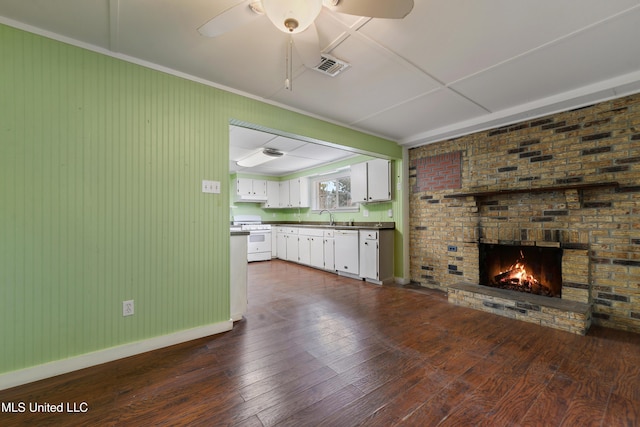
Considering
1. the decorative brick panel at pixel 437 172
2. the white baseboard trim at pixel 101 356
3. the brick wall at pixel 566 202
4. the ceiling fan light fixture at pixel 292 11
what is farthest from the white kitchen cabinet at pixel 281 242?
the ceiling fan light fixture at pixel 292 11

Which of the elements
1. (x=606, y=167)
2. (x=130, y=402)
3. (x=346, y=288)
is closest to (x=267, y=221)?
(x=346, y=288)

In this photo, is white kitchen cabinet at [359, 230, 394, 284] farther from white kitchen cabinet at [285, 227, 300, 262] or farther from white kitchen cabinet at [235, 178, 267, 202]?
white kitchen cabinet at [235, 178, 267, 202]

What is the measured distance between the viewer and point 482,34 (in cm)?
190

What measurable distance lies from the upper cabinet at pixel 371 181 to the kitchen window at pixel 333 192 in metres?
A: 0.57

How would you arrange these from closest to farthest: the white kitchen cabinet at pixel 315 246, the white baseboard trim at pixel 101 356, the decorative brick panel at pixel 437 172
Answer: the white baseboard trim at pixel 101 356
the decorative brick panel at pixel 437 172
the white kitchen cabinet at pixel 315 246

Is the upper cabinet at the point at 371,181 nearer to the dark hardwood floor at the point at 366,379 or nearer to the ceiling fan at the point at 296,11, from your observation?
the dark hardwood floor at the point at 366,379

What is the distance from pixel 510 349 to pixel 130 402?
2.81 metres

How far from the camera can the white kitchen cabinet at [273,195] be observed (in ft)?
24.4

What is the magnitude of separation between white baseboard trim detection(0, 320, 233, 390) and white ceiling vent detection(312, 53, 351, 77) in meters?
2.53

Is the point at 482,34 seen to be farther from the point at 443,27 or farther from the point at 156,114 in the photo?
the point at 156,114

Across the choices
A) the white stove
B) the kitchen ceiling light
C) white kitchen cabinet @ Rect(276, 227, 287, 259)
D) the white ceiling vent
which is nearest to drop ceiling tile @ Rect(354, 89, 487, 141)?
the white ceiling vent

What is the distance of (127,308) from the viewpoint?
84.1 inches

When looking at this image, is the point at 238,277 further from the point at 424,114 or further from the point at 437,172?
the point at 437,172

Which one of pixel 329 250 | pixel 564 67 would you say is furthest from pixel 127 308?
pixel 564 67
